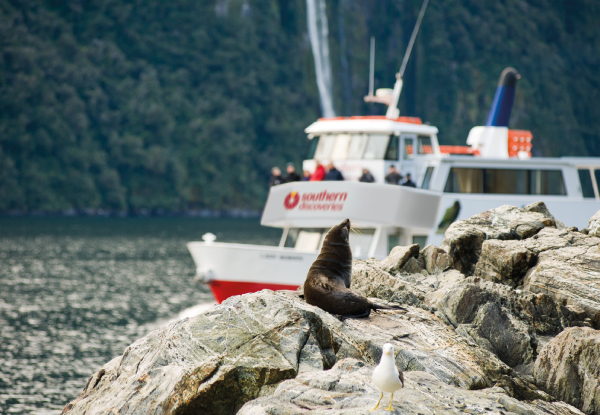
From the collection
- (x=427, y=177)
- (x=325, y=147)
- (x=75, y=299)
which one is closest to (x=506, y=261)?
(x=427, y=177)

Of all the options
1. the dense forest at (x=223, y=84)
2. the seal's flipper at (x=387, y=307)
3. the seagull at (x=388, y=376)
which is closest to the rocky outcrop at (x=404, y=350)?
the seal's flipper at (x=387, y=307)

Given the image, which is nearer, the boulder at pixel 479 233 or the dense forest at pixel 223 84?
the boulder at pixel 479 233

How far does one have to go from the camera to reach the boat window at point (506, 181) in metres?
20.2

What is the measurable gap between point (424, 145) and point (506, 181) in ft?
10.2

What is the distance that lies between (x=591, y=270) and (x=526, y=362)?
194cm

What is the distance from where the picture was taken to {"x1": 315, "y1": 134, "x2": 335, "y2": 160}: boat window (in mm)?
21906

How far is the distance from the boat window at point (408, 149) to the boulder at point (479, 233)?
912cm

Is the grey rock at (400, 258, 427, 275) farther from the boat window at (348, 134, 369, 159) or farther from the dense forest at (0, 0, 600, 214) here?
the dense forest at (0, 0, 600, 214)

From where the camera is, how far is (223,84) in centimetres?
10981

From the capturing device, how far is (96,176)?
94.1 meters

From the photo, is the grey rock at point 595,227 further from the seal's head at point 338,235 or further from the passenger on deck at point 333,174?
the passenger on deck at point 333,174

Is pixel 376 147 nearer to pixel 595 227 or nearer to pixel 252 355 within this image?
pixel 595 227

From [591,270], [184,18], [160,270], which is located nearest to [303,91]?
[184,18]

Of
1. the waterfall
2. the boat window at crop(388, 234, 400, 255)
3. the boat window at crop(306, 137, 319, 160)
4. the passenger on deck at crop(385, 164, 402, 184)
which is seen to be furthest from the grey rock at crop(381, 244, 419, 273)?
the waterfall
